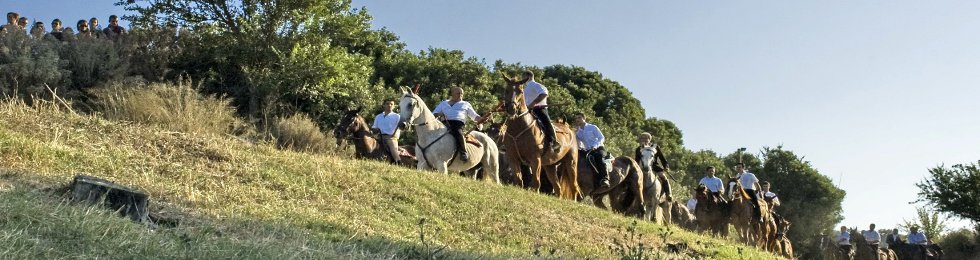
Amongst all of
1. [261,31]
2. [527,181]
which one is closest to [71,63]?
[261,31]

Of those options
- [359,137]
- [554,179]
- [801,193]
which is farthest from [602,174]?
[801,193]

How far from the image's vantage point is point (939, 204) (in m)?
44.6

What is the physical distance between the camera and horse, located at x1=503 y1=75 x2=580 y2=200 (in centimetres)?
1880

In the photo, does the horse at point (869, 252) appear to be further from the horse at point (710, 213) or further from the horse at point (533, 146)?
the horse at point (533, 146)

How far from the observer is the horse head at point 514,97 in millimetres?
18453

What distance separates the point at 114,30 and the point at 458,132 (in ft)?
30.4

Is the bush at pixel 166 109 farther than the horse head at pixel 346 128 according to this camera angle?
No

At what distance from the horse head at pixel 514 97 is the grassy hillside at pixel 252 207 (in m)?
2.44

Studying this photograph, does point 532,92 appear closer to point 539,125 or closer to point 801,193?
point 539,125

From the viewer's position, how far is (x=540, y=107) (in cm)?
1947

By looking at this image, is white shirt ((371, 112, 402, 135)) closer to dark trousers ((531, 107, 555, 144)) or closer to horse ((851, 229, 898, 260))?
dark trousers ((531, 107, 555, 144))

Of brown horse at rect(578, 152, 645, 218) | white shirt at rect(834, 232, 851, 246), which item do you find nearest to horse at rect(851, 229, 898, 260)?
white shirt at rect(834, 232, 851, 246)

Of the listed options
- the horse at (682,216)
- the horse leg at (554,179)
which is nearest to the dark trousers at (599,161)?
the horse leg at (554,179)

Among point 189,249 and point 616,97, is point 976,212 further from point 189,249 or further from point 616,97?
point 189,249
